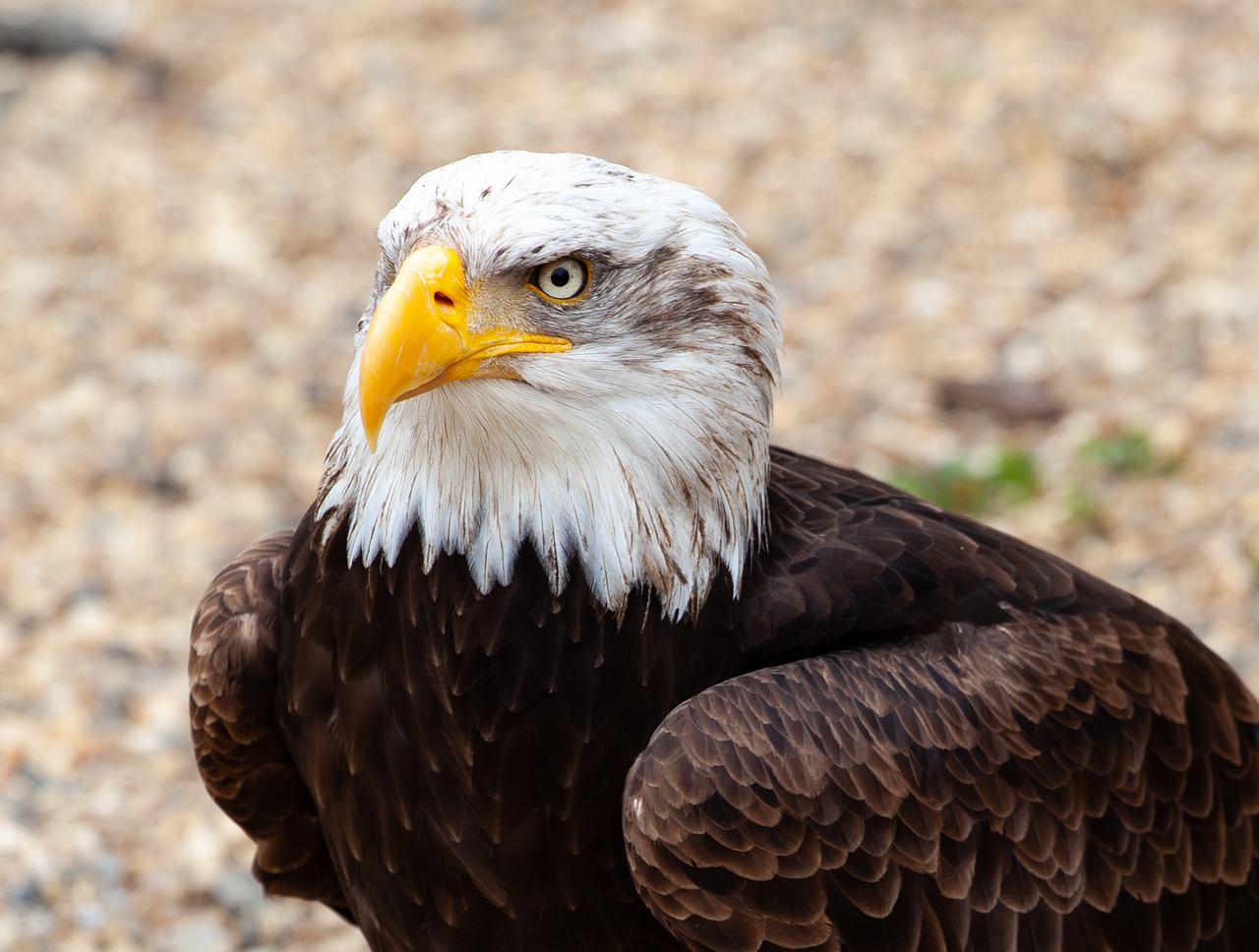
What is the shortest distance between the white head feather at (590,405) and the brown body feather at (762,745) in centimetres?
9

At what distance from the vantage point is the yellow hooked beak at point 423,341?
330 cm

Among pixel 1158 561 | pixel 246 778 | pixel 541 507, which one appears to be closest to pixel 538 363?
pixel 541 507

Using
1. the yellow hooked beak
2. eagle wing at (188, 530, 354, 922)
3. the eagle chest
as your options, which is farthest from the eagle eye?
eagle wing at (188, 530, 354, 922)

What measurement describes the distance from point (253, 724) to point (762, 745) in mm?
1316

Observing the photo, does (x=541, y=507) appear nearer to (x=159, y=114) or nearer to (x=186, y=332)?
(x=186, y=332)

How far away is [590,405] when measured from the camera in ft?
11.7

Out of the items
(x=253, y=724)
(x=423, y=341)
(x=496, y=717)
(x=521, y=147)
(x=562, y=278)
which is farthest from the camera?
(x=521, y=147)

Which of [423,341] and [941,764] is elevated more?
[423,341]

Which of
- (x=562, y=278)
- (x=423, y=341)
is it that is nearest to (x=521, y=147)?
(x=562, y=278)

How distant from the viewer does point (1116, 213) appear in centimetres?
898

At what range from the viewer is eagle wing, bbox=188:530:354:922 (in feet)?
13.5

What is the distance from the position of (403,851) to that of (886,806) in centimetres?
107

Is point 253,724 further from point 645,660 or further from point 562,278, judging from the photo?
point 562,278

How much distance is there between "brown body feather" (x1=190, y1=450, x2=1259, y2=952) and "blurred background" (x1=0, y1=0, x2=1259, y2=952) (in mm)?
1695
